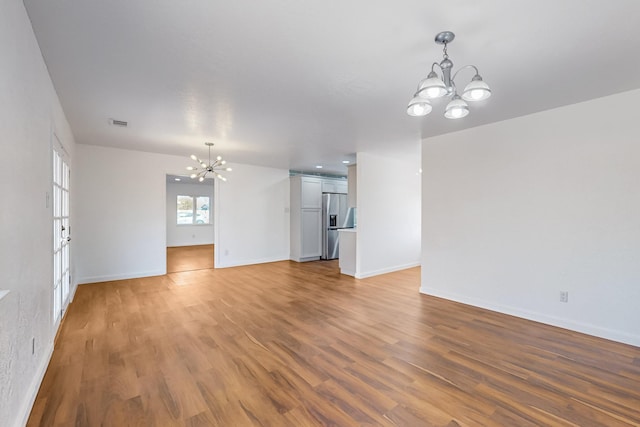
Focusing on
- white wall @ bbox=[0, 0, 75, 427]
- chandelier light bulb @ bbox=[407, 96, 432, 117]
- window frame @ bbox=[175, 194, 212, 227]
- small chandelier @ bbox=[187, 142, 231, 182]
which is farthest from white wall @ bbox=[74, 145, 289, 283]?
chandelier light bulb @ bbox=[407, 96, 432, 117]

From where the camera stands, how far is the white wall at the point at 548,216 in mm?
2850

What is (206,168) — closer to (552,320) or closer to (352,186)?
(352,186)

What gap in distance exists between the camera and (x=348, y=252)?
19.3 ft

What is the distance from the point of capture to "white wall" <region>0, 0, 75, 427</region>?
1426 millimetres

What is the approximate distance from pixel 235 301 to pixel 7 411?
2705 millimetres

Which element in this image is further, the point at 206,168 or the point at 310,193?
the point at 310,193

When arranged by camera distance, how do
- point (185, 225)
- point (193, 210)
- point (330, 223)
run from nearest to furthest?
point (330, 223) → point (185, 225) → point (193, 210)

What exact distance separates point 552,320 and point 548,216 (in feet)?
3.91

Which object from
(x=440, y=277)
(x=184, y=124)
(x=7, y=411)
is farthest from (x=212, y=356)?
(x=440, y=277)

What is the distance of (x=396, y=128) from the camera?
3984 mm

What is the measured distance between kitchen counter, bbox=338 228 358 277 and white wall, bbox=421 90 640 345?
1.73m

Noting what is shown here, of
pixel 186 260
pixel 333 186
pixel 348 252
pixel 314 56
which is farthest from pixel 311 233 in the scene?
pixel 314 56

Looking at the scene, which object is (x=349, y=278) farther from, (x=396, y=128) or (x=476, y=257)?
(x=396, y=128)

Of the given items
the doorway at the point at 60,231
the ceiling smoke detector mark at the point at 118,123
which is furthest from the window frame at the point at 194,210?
the ceiling smoke detector mark at the point at 118,123
